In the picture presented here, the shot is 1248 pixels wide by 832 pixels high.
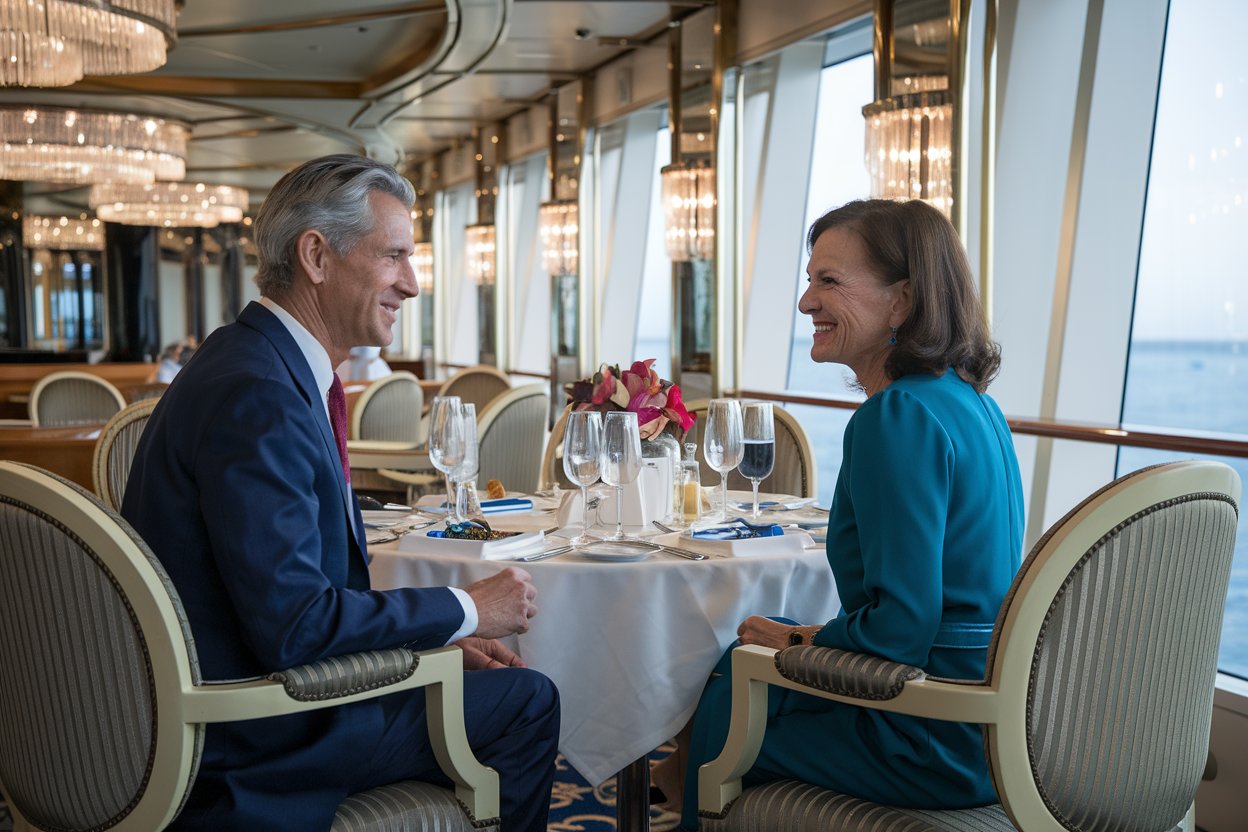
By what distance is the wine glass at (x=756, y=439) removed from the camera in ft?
8.57

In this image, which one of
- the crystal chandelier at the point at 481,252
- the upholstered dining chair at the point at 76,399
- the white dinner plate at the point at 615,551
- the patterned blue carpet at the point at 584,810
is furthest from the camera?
the crystal chandelier at the point at 481,252

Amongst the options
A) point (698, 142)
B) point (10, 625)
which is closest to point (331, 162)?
point (10, 625)

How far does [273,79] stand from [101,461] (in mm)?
7714

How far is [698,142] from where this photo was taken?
7.44 m

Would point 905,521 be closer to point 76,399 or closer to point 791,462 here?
point 791,462

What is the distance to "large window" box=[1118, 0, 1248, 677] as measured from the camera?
14.5 feet

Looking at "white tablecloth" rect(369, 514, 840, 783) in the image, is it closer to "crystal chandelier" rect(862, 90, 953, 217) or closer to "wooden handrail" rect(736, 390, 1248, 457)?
"wooden handrail" rect(736, 390, 1248, 457)

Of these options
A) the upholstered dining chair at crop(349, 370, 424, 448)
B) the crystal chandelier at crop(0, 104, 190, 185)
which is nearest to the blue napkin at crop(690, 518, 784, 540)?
the upholstered dining chair at crop(349, 370, 424, 448)

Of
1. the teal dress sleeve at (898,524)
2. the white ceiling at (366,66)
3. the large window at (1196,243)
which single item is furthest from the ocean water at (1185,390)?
the white ceiling at (366,66)

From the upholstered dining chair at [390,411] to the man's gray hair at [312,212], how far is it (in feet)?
15.2

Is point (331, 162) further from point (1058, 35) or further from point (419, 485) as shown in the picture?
point (419, 485)

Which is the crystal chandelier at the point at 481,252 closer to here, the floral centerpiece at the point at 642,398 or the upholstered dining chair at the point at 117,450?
the upholstered dining chair at the point at 117,450

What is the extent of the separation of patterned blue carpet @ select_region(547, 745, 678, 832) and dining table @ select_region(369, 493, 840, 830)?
0.69 m

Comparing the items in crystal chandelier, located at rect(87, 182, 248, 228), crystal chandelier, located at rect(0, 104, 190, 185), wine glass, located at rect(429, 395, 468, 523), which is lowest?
wine glass, located at rect(429, 395, 468, 523)
